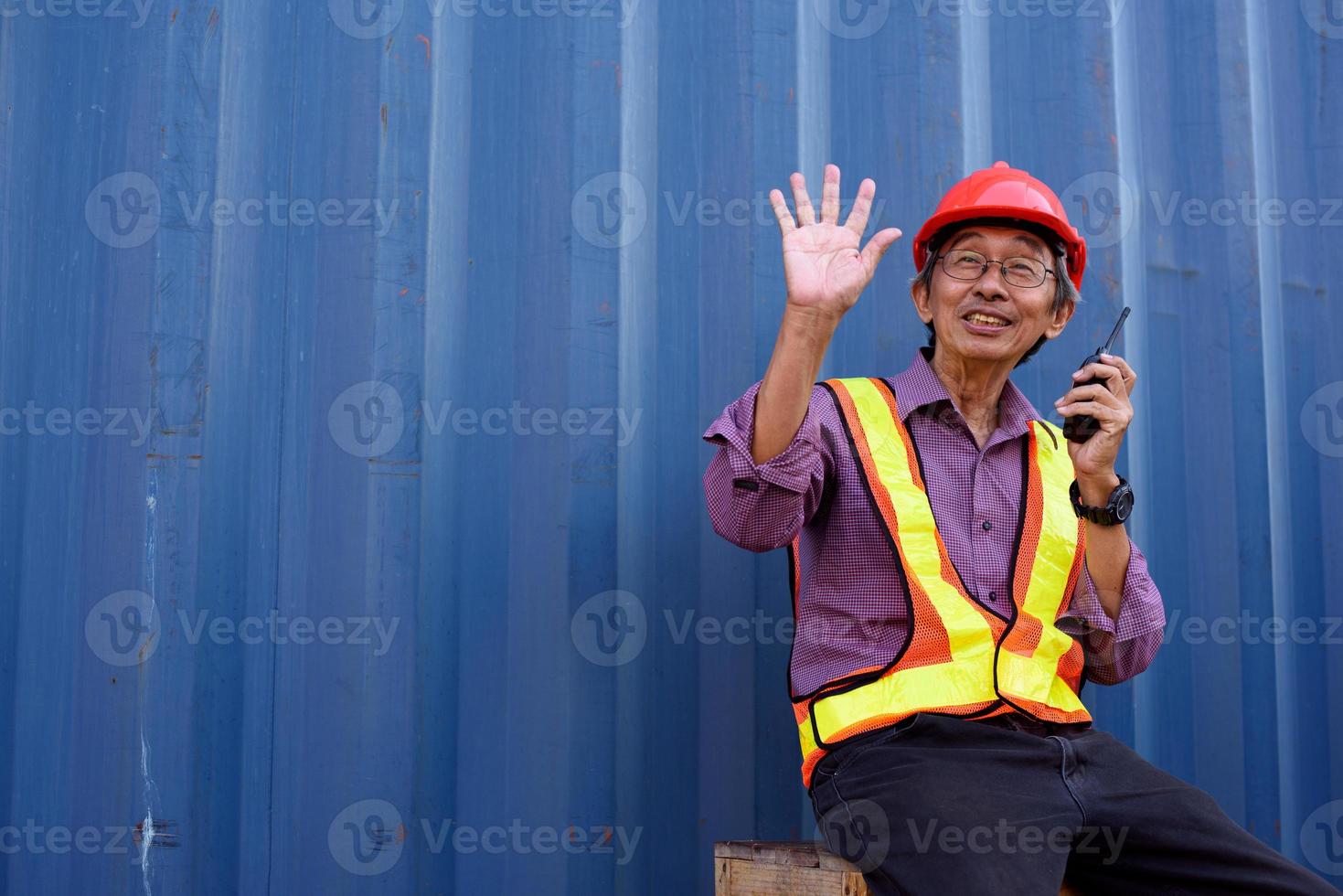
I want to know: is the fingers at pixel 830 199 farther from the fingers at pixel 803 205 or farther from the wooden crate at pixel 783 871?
the wooden crate at pixel 783 871

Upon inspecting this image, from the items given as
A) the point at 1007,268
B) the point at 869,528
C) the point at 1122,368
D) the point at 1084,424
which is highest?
the point at 1007,268

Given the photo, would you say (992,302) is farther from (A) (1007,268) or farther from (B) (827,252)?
(B) (827,252)

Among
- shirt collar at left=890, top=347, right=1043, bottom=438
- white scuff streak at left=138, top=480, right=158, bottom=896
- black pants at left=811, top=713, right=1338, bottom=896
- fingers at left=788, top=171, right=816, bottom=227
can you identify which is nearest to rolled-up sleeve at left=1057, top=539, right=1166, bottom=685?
black pants at left=811, top=713, right=1338, bottom=896

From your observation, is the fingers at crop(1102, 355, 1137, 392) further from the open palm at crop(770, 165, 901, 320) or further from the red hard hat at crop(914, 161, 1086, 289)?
the open palm at crop(770, 165, 901, 320)

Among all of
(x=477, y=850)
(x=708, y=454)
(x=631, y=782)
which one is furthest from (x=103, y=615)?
(x=708, y=454)

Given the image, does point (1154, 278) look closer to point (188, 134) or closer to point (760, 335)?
point (760, 335)

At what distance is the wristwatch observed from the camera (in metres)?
2.03

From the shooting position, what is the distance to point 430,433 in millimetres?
2400

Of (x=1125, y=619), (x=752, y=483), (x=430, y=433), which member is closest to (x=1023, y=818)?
(x=1125, y=619)

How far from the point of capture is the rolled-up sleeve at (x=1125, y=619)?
2.09m

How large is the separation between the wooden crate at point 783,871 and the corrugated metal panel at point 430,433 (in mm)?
543

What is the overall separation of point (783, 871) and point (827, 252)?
3.34 ft

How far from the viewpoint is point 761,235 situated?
2564mm

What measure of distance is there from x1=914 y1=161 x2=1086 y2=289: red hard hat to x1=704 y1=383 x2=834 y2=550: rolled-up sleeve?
1.96 feet
